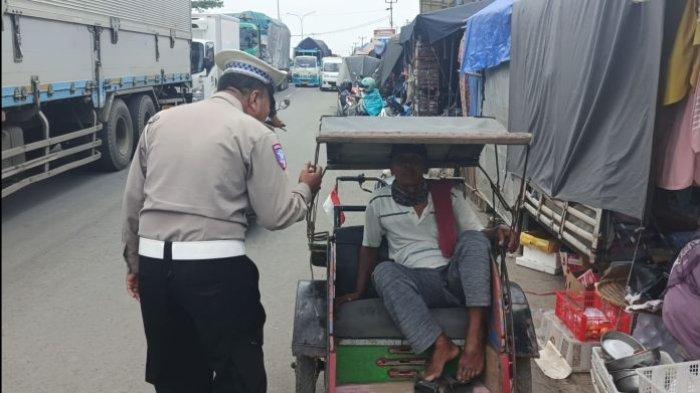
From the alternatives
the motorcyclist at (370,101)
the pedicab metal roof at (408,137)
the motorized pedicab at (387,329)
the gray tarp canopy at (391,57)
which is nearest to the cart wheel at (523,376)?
the motorized pedicab at (387,329)

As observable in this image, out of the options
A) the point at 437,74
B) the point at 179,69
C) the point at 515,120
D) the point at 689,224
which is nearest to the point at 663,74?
the point at 689,224

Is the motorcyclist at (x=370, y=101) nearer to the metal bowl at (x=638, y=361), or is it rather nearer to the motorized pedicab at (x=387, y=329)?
the motorized pedicab at (x=387, y=329)

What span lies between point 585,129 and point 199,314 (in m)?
3.39

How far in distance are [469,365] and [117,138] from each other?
1003 centimetres

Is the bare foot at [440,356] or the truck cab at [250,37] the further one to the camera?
the truck cab at [250,37]

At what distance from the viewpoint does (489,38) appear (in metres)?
8.29

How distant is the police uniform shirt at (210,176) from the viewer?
2.52 m

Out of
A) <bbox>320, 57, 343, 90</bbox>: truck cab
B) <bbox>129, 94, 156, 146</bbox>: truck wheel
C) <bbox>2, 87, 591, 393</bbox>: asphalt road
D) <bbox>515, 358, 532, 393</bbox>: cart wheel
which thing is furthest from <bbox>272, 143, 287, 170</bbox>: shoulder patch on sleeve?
<bbox>320, 57, 343, 90</bbox>: truck cab

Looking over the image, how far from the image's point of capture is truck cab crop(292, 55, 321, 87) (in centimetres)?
4100

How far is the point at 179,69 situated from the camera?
49.7 feet

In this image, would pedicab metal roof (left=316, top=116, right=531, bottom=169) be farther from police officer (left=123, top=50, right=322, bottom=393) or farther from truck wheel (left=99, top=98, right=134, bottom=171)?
truck wheel (left=99, top=98, right=134, bottom=171)

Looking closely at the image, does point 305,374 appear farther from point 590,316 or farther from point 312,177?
point 590,316

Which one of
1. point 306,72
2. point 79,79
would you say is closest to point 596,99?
point 79,79

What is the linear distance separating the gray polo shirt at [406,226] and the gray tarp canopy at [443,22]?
845 centimetres
